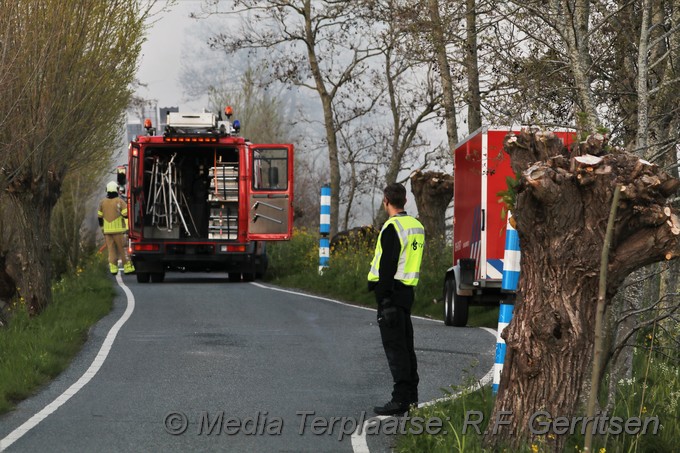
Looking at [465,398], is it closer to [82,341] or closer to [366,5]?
[82,341]

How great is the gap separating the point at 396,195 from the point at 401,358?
1252 mm

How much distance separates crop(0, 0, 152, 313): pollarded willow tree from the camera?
53.7 ft

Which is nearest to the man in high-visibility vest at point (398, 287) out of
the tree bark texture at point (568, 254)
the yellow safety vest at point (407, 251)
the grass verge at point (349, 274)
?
the yellow safety vest at point (407, 251)

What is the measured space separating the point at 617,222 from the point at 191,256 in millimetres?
19253

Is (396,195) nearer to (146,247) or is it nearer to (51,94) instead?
(51,94)

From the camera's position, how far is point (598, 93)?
11.2 meters

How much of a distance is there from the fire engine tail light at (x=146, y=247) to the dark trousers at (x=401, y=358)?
16.4m

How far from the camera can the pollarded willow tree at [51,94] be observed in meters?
16.4

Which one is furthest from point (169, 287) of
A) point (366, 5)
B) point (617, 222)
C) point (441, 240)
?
point (617, 222)

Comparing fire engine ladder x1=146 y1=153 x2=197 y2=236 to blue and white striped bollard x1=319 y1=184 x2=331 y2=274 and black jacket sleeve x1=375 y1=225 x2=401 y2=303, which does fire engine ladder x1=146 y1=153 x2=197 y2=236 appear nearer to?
blue and white striped bollard x1=319 y1=184 x2=331 y2=274

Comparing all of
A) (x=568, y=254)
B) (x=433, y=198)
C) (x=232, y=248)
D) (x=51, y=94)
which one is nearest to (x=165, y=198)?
(x=232, y=248)

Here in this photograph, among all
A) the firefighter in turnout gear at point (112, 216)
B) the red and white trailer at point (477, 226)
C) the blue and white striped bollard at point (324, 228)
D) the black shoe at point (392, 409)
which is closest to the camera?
the black shoe at point (392, 409)

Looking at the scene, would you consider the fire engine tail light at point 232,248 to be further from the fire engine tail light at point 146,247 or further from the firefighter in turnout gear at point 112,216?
the firefighter in turnout gear at point 112,216

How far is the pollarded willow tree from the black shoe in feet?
22.9
